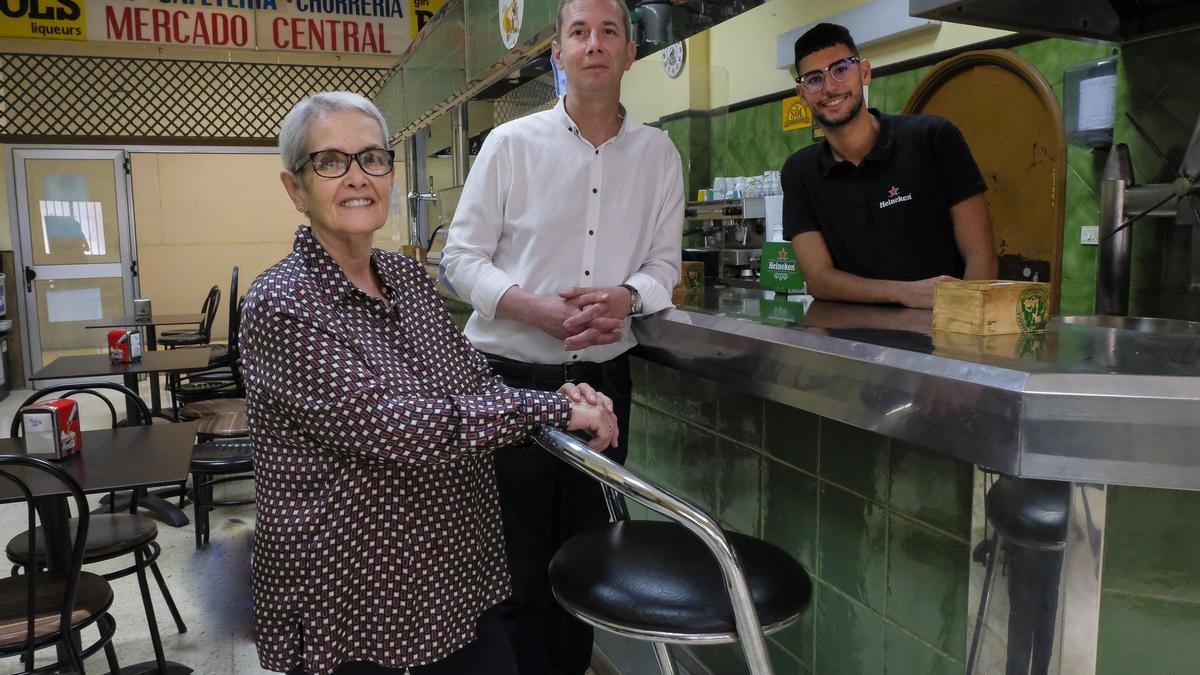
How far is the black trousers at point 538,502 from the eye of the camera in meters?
1.95

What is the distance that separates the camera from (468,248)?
2014mm

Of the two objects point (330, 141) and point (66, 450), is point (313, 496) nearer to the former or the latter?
point (330, 141)

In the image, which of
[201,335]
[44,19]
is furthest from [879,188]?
[44,19]

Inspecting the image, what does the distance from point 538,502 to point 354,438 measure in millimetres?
784

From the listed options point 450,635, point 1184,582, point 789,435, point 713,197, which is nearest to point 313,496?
point 450,635

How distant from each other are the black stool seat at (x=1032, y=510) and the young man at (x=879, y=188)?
3.34 ft

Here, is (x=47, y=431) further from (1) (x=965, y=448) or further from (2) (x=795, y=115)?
(2) (x=795, y=115)

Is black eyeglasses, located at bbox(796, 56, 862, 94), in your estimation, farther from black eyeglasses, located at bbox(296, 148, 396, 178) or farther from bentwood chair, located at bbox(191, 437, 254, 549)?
bentwood chair, located at bbox(191, 437, 254, 549)

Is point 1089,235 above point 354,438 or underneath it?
above

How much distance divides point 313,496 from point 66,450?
5.66ft

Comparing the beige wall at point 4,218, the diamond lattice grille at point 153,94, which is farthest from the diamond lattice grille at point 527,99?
the beige wall at point 4,218

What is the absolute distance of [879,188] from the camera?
218 cm

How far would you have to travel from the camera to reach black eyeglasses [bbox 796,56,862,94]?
206 cm

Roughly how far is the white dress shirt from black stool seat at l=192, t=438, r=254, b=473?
1947 millimetres
